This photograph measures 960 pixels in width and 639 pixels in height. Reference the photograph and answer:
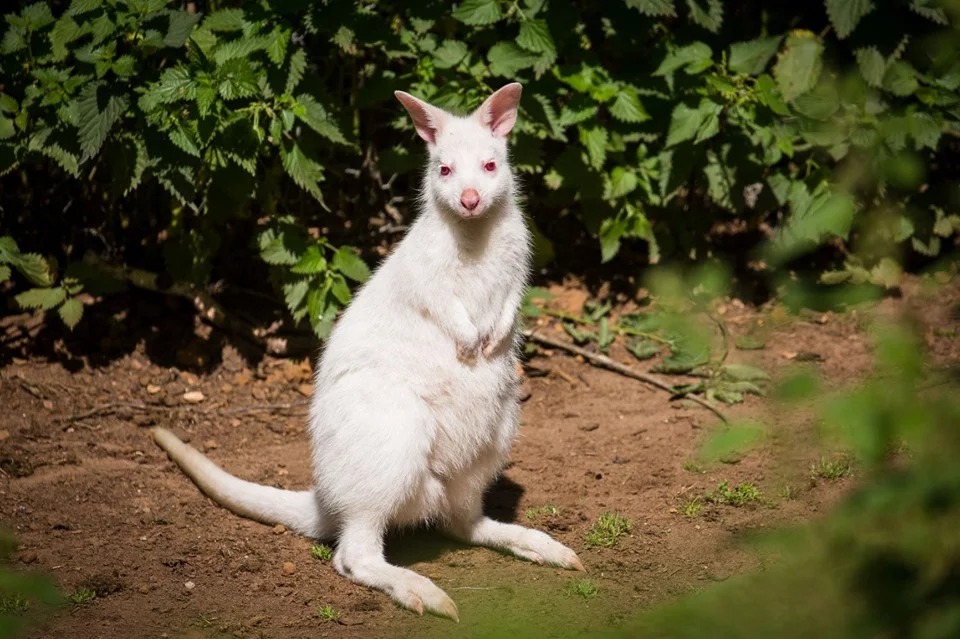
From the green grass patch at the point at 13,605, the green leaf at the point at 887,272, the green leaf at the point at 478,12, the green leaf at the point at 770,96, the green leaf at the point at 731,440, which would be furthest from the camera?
the green leaf at the point at 887,272

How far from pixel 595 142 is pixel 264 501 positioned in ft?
9.17

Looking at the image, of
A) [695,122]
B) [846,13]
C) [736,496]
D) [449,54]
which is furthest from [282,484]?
[846,13]

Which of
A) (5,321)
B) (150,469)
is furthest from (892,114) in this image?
(5,321)

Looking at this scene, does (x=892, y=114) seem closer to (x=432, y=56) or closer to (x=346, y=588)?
(x=432, y=56)

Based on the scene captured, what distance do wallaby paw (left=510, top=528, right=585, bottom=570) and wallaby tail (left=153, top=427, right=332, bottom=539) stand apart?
862mm

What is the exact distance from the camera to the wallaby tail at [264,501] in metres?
4.30

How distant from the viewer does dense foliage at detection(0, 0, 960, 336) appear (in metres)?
4.82

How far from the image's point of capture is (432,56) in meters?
5.51

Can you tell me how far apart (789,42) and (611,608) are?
390 centimetres

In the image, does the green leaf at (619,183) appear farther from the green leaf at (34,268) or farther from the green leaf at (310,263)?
the green leaf at (34,268)

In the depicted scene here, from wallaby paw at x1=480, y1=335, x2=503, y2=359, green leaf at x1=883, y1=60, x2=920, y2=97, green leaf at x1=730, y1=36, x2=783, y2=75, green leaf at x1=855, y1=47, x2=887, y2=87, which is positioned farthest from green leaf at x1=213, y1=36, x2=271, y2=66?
green leaf at x1=883, y1=60, x2=920, y2=97

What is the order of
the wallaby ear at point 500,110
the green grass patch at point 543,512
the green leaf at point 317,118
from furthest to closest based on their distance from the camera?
the green leaf at point 317,118, the green grass patch at point 543,512, the wallaby ear at point 500,110

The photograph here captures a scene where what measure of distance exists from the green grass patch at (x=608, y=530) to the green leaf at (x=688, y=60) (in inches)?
107

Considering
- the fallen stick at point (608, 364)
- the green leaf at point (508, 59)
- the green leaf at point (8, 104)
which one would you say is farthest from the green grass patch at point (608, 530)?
the green leaf at point (8, 104)
